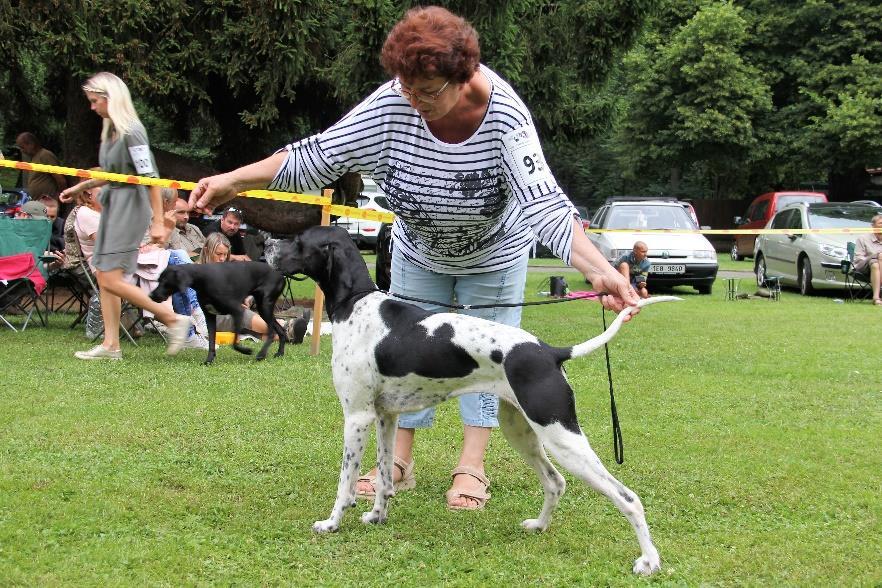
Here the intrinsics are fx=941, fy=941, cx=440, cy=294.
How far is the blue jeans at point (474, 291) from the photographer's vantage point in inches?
161

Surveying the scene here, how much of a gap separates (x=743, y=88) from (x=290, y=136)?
22.3 metres

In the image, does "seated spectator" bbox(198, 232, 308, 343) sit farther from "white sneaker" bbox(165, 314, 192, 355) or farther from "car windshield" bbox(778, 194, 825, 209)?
"car windshield" bbox(778, 194, 825, 209)

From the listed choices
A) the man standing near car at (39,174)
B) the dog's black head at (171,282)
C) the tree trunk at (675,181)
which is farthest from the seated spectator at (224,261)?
the tree trunk at (675,181)

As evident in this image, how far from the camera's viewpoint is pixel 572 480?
450cm

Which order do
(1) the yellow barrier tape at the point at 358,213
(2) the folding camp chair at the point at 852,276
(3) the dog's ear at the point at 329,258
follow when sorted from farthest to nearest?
(2) the folding camp chair at the point at 852,276 → (1) the yellow barrier tape at the point at 358,213 → (3) the dog's ear at the point at 329,258

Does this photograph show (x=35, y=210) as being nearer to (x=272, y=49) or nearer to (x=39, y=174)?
(x=39, y=174)

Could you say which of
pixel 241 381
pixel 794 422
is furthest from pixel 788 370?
pixel 241 381

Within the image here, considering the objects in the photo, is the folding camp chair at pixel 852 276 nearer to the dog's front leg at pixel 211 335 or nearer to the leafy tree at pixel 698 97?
the dog's front leg at pixel 211 335

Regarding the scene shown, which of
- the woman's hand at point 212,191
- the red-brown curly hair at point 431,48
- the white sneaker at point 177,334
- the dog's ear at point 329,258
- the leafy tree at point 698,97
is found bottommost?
the white sneaker at point 177,334

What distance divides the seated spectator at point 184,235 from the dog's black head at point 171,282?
5.28ft

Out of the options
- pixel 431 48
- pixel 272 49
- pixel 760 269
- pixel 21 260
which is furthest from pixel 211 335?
pixel 760 269

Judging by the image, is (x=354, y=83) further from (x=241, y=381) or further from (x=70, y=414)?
(x=70, y=414)

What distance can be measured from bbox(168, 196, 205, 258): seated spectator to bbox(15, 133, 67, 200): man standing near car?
2.43 metres

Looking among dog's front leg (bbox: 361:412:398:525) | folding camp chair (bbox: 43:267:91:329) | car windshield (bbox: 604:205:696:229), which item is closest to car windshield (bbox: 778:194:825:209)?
car windshield (bbox: 604:205:696:229)
